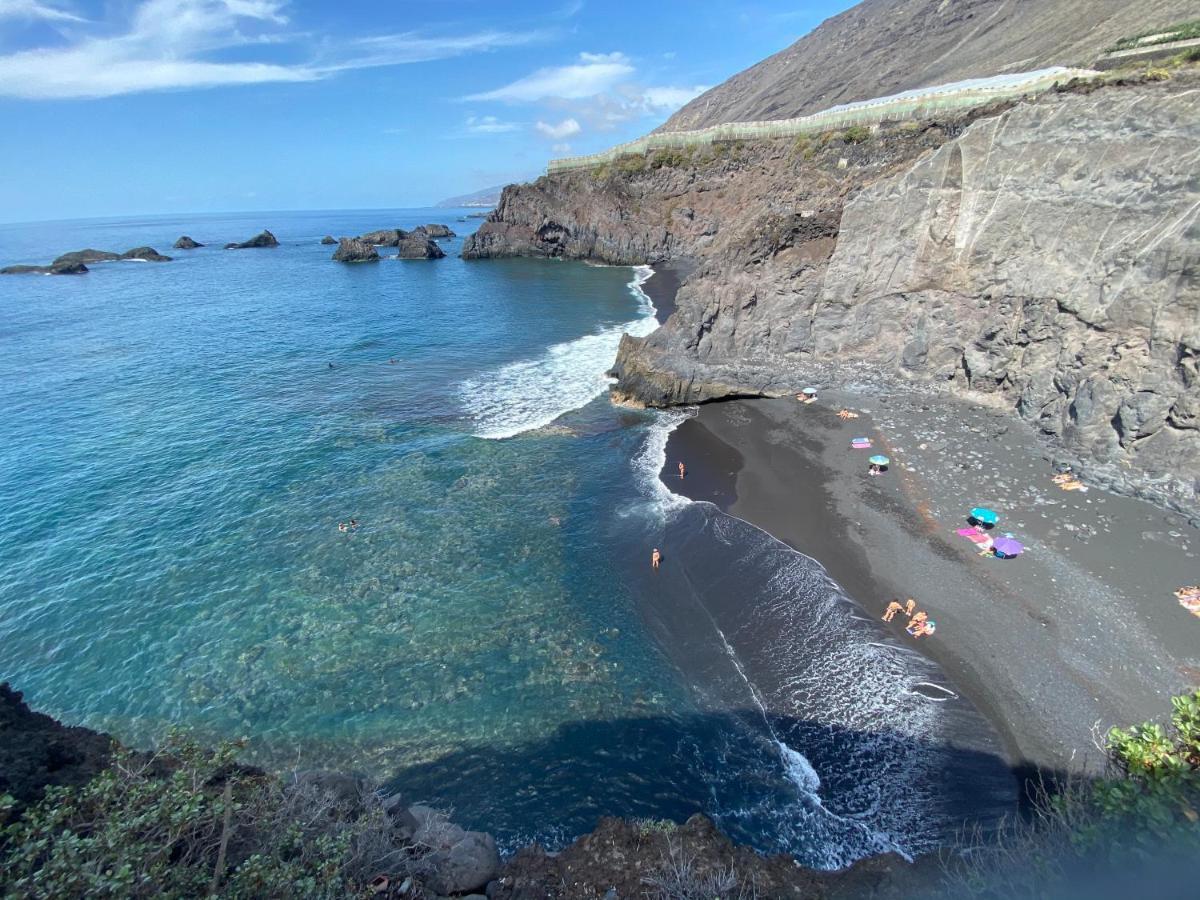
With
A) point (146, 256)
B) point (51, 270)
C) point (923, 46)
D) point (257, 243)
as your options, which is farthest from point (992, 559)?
point (257, 243)

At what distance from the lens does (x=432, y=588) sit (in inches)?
772

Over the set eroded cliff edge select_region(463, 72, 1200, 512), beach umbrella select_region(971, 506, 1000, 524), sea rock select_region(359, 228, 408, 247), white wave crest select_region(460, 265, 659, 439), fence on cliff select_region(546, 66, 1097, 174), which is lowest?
beach umbrella select_region(971, 506, 1000, 524)

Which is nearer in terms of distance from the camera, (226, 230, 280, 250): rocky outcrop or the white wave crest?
the white wave crest

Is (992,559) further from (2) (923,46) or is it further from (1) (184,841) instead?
(2) (923,46)

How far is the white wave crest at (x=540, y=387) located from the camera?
3306 cm

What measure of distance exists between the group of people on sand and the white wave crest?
20.5m

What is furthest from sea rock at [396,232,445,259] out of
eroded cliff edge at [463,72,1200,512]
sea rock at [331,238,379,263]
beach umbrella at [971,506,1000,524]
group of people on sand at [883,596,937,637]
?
group of people on sand at [883,596,937,637]

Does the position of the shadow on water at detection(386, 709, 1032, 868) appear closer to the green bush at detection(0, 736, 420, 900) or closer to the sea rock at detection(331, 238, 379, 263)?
the green bush at detection(0, 736, 420, 900)

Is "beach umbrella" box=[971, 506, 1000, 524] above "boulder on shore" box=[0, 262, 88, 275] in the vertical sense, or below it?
below

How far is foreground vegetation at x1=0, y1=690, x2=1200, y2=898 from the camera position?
6.13m

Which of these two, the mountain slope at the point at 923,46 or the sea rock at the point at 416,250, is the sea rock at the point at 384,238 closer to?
the sea rock at the point at 416,250

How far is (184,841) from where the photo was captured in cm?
730

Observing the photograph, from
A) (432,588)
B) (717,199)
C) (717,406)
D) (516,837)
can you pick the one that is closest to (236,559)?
(432,588)

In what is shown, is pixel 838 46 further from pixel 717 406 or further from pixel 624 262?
pixel 717 406
